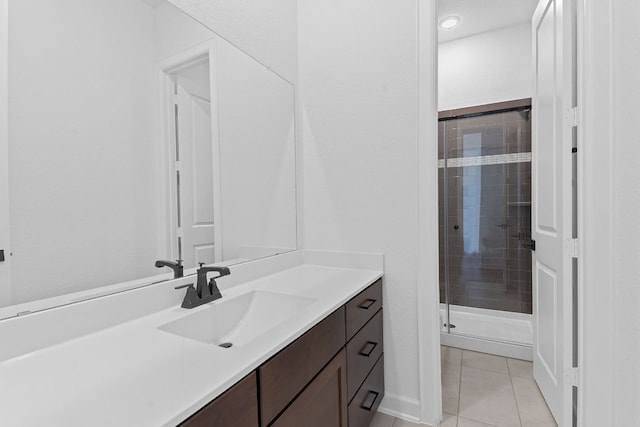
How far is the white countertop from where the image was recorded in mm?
517

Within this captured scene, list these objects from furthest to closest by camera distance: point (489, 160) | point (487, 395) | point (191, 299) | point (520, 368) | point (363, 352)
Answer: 1. point (489, 160)
2. point (520, 368)
3. point (487, 395)
4. point (363, 352)
5. point (191, 299)

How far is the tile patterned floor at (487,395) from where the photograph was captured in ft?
5.27

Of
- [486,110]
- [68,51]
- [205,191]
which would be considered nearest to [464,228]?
[486,110]

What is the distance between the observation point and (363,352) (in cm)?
138

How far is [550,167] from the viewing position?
65.3 inches

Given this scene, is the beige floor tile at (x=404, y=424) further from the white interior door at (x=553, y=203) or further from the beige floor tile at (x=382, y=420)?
the white interior door at (x=553, y=203)

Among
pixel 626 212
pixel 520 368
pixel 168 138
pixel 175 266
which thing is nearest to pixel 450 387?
pixel 520 368

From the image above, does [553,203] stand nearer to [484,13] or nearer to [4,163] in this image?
[484,13]

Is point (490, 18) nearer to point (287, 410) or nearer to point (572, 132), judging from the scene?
point (572, 132)

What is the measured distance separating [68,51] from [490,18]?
9.95 ft

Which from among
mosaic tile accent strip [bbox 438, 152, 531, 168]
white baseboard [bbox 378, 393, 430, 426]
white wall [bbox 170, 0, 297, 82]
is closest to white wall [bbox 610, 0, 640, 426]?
white baseboard [bbox 378, 393, 430, 426]

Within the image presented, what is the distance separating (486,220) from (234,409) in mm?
2842

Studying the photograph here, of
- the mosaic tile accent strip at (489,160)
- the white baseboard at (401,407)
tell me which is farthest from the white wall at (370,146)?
the mosaic tile accent strip at (489,160)

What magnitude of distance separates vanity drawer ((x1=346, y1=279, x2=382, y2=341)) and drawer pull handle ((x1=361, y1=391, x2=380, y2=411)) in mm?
346
